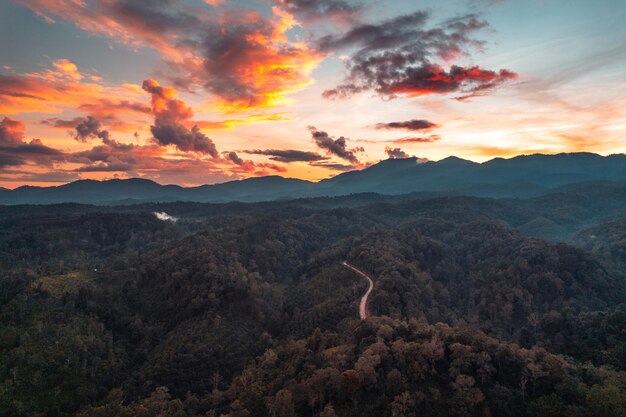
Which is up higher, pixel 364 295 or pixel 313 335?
pixel 364 295

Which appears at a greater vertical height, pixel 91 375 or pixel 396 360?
pixel 396 360

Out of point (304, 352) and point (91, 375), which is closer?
point (304, 352)

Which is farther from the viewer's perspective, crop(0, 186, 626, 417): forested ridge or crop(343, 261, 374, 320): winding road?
crop(343, 261, 374, 320): winding road

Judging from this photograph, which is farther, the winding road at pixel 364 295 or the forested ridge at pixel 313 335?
the winding road at pixel 364 295

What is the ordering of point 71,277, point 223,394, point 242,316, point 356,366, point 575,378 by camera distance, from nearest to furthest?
point 575,378, point 356,366, point 223,394, point 242,316, point 71,277

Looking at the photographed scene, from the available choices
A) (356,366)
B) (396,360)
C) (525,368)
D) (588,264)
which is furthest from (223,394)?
(588,264)

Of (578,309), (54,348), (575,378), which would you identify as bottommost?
(578,309)

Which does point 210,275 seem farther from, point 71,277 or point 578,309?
point 578,309

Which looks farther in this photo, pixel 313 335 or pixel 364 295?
pixel 364 295
